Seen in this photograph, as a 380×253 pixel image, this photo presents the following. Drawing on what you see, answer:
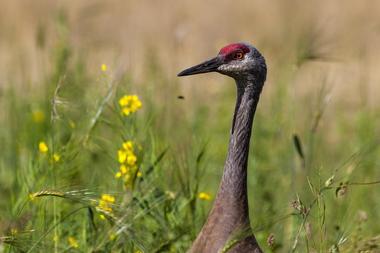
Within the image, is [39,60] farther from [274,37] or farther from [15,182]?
[274,37]

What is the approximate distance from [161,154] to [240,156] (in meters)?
0.69

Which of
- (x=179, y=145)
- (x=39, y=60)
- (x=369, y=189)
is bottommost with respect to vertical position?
(x=369, y=189)

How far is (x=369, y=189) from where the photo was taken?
749 centimetres

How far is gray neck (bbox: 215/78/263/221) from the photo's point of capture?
194 inches

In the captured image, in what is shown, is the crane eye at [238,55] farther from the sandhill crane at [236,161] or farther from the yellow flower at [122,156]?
the yellow flower at [122,156]

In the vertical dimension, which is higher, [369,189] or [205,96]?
[205,96]

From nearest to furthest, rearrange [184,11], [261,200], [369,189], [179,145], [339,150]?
[179,145] → [261,200] → [369,189] → [339,150] → [184,11]

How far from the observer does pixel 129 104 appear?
18.5ft

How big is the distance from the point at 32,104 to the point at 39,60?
1179 mm

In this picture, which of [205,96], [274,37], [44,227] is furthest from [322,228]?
[274,37]

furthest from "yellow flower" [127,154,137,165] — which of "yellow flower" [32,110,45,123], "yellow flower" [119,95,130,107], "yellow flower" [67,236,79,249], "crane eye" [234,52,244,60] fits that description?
"yellow flower" [32,110,45,123]

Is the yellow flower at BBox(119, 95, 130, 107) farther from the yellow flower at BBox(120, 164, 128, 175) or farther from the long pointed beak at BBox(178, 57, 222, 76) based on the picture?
the long pointed beak at BBox(178, 57, 222, 76)

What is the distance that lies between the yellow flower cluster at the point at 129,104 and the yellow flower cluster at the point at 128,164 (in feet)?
0.64

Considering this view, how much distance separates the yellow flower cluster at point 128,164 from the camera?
547cm
